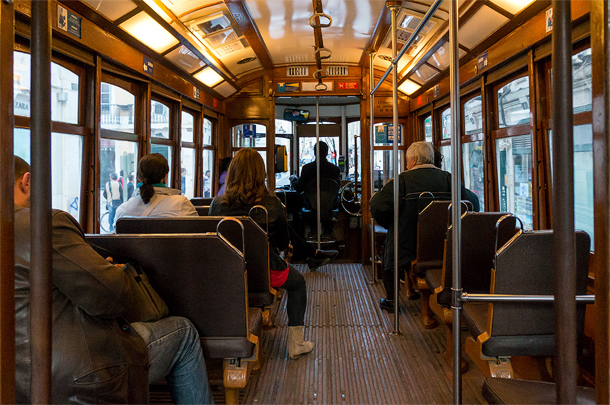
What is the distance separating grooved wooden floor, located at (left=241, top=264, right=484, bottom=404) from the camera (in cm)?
233

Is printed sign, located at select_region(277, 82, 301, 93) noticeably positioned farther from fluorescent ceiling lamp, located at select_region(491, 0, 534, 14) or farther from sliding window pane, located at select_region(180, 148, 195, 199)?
fluorescent ceiling lamp, located at select_region(491, 0, 534, 14)

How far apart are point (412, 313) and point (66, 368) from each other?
3016mm

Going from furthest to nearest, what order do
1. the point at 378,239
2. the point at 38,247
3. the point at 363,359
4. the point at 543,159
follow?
1. the point at 378,239
2. the point at 543,159
3. the point at 363,359
4. the point at 38,247

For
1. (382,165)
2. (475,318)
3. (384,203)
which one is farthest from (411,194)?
(382,165)

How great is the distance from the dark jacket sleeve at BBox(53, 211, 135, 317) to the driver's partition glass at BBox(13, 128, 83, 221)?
1.63 m

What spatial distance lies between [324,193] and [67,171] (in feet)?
11.4

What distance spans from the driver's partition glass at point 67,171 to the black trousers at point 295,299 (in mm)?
1505

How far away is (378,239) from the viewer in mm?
5301

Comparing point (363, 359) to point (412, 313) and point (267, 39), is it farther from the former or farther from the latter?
point (267, 39)

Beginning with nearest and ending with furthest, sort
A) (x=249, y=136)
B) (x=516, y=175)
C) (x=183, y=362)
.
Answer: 1. (x=183, y=362)
2. (x=516, y=175)
3. (x=249, y=136)

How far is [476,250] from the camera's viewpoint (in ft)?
8.94

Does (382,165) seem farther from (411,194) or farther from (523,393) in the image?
(523,393)

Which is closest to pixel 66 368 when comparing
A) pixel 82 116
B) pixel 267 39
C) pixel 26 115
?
pixel 26 115

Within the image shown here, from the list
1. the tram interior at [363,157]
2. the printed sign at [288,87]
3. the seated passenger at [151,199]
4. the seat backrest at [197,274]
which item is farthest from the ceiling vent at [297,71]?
the seat backrest at [197,274]
